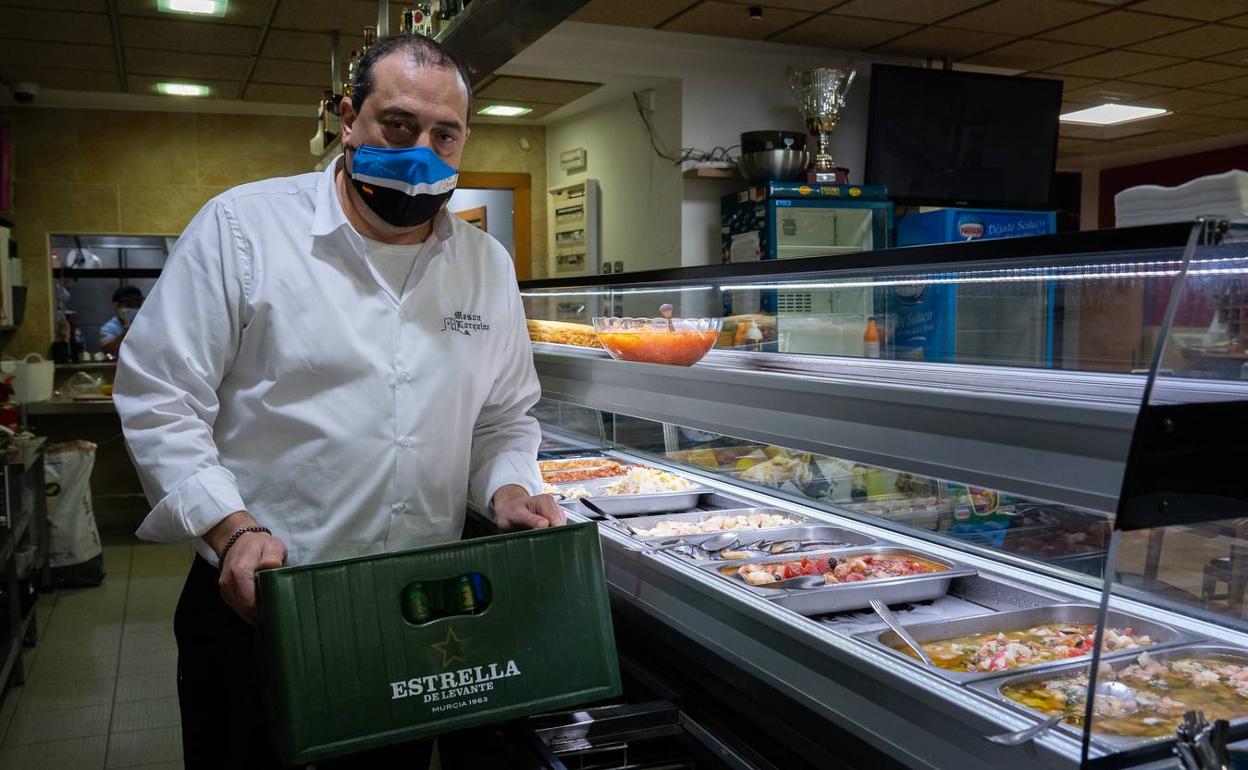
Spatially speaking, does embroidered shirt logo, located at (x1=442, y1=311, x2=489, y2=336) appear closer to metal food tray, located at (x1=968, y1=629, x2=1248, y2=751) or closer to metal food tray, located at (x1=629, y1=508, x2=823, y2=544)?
metal food tray, located at (x1=629, y1=508, x2=823, y2=544)

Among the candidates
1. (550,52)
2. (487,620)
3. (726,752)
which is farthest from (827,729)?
(550,52)

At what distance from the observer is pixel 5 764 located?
3.56 m

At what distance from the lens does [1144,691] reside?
119 centimetres

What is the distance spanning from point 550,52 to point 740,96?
1344mm

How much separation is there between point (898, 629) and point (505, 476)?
0.76m

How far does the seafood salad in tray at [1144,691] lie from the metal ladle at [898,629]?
156mm

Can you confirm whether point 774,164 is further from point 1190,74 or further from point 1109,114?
point 1109,114

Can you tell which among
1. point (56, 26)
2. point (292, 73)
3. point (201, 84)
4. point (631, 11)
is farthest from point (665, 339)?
point (201, 84)

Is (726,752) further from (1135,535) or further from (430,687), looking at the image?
(1135,535)

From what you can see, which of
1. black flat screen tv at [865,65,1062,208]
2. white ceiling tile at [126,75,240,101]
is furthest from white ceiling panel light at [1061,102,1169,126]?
white ceiling tile at [126,75,240,101]

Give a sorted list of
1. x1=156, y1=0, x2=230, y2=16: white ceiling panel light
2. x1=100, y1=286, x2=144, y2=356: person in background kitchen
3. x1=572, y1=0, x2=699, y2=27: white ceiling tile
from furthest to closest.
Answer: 1. x1=100, y1=286, x2=144, y2=356: person in background kitchen
2. x1=572, y1=0, x2=699, y2=27: white ceiling tile
3. x1=156, y1=0, x2=230, y2=16: white ceiling panel light

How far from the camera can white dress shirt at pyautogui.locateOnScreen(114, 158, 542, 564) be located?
5.36 ft

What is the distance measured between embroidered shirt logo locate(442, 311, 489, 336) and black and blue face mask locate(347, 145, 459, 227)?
20cm

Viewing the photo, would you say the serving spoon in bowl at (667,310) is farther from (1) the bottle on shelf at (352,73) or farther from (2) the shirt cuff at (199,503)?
(2) the shirt cuff at (199,503)
